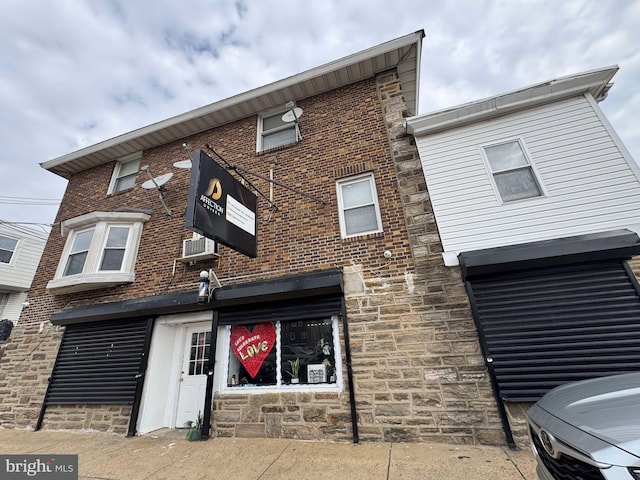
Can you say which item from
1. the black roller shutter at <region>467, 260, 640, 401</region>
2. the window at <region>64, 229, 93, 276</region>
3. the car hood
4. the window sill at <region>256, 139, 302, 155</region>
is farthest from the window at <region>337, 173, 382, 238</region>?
the window at <region>64, 229, 93, 276</region>

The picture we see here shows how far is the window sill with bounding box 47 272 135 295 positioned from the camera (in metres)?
7.04

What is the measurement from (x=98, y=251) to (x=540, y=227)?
10544 millimetres

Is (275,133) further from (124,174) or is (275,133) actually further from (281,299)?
(124,174)

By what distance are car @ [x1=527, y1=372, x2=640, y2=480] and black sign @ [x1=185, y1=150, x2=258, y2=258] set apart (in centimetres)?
456

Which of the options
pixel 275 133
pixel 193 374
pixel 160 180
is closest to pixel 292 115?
pixel 275 133

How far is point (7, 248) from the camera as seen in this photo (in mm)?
14344

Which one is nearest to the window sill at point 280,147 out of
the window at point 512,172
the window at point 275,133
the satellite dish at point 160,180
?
the window at point 275,133

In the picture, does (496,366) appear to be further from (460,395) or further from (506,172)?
(506,172)

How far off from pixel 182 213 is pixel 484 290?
25.0 ft

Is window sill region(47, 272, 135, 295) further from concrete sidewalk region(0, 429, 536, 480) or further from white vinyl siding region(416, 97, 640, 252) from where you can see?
white vinyl siding region(416, 97, 640, 252)

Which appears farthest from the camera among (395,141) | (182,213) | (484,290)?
(182,213)

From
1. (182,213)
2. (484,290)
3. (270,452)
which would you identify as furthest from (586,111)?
(182,213)

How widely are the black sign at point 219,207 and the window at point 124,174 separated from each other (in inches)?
238

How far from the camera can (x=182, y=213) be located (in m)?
7.61
